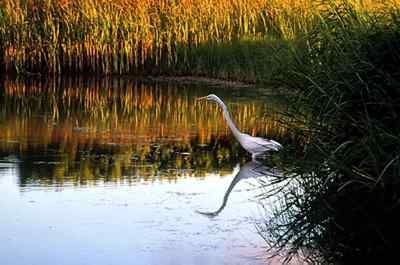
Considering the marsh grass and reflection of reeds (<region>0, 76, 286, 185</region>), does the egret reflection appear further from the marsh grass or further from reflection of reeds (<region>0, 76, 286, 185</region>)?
the marsh grass

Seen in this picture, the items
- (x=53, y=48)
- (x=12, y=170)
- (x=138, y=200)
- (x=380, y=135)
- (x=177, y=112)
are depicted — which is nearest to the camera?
(x=380, y=135)

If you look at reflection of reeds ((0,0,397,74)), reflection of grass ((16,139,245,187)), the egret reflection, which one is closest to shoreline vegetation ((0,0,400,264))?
the egret reflection

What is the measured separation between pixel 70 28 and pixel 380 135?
12526 millimetres

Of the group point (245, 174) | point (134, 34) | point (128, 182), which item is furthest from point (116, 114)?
point (134, 34)

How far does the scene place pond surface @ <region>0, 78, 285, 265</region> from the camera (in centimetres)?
648

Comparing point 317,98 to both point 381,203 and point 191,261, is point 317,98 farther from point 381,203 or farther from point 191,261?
point 191,261

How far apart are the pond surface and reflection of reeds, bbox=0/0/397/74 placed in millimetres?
2929

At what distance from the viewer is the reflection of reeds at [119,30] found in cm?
1709

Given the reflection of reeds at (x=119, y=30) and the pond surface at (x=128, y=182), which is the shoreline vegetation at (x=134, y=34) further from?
the pond surface at (x=128, y=182)

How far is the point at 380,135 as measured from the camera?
5246 mm

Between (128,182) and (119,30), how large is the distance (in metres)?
9.12

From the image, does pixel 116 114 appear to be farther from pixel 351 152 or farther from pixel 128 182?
pixel 351 152

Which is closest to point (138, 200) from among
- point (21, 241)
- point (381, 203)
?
point (21, 241)

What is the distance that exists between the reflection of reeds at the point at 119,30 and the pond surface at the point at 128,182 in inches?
115
